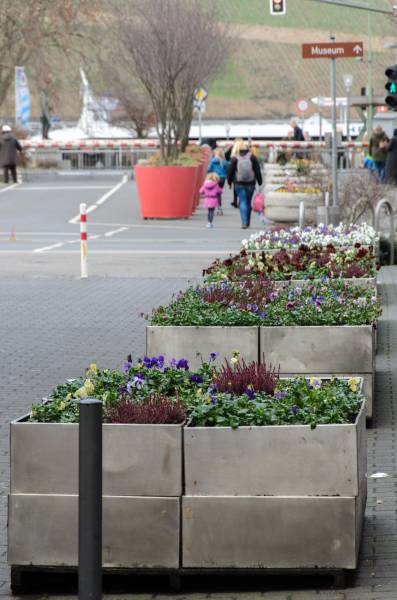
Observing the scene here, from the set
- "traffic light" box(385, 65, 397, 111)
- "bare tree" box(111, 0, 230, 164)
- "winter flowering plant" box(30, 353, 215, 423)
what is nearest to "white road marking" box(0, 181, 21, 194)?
"bare tree" box(111, 0, 230, 164)

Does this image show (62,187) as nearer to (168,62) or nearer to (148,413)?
(168,62)

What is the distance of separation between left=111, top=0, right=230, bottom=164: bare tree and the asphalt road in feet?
7.09

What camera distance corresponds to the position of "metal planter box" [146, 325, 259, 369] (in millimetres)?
9430

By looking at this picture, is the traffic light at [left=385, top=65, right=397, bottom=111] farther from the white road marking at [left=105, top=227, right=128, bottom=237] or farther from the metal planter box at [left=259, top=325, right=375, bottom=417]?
the metal planter box at [left=259, top=325, right=375, bottom=417]

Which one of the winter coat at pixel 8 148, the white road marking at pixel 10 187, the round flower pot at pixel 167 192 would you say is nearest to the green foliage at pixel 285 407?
the round flower pot at pixel 167 192

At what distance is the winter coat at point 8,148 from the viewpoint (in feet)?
155

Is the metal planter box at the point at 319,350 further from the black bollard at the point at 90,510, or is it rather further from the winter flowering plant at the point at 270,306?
the black bollard at the point at 90,510

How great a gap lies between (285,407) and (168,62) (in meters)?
30.7

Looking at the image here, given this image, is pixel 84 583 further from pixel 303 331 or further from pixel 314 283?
pixel 314 283

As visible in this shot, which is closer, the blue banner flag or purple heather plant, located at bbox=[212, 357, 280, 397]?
purple heather plant, located at bbox=[212, 357, 280, 397]

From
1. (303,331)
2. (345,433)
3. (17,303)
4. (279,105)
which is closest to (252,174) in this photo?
(17,303)

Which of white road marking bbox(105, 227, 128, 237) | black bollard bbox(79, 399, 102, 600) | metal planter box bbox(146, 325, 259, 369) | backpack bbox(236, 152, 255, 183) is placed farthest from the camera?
backpack bbox(236, 152, 255, 183)

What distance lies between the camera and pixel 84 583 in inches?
173

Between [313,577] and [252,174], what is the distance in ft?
87.4
